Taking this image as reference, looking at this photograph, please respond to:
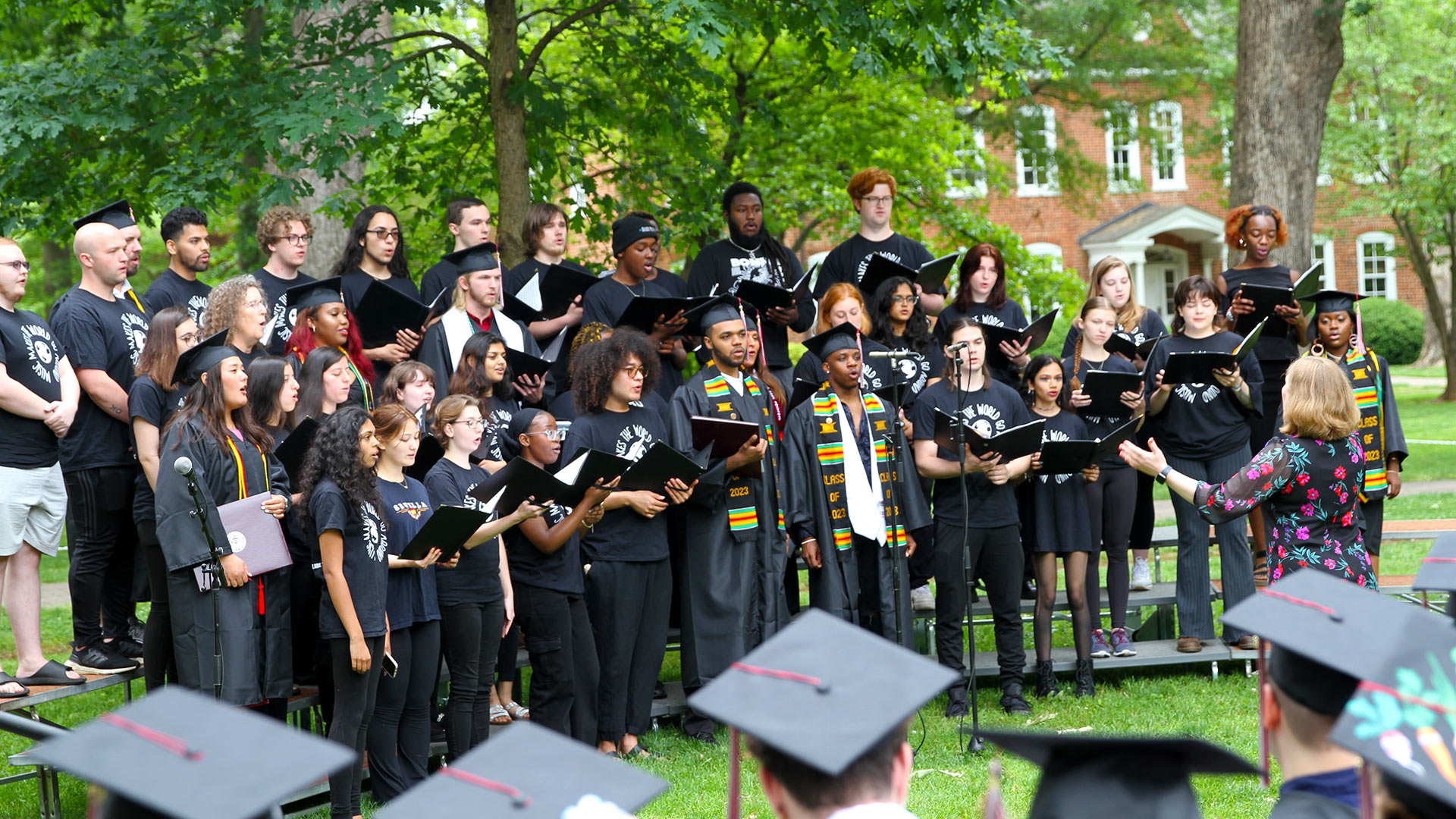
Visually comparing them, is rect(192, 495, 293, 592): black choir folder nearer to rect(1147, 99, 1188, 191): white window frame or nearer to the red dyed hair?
the red dyed hair

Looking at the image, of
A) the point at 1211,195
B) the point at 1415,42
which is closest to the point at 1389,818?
the point at 1415,42

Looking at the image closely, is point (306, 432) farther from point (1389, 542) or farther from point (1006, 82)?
point (1389, 542)

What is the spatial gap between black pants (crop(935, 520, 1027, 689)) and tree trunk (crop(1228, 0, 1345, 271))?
640 centimetres

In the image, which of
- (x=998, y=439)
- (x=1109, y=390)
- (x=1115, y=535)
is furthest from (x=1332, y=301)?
(x=998, y=439)

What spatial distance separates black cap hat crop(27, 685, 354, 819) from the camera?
2.30 meters

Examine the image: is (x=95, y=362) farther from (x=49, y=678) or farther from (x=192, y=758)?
(x=192, y=758)

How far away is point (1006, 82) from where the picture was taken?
9.31m

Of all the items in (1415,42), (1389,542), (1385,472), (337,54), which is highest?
(1415,42)

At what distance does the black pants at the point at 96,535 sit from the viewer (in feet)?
20.5

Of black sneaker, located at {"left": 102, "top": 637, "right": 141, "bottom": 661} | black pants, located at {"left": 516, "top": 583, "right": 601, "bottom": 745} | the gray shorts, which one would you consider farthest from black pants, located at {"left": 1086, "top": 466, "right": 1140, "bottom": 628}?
the gray shorts

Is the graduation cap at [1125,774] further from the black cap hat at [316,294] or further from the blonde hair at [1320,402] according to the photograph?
the black cap hat at [316,294]

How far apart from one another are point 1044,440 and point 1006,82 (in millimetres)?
3017

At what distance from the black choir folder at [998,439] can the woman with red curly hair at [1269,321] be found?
2444mm

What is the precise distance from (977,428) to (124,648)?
4630 mm
